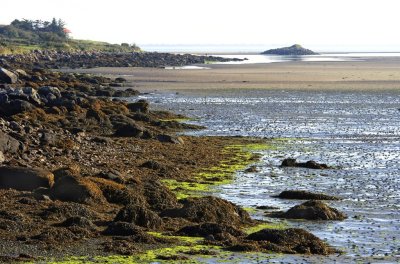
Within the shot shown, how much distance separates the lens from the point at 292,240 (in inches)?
726

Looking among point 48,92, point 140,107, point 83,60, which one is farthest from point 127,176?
point 83,60

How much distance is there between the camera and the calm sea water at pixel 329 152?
19.9 metres

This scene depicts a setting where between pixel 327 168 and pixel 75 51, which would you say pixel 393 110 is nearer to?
pixel 327 168

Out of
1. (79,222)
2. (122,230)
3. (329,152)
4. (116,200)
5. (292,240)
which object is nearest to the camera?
(292,240)

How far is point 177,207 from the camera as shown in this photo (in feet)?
72.2

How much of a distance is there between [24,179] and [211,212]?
557cm

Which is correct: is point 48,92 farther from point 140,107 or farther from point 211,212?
point 211,212

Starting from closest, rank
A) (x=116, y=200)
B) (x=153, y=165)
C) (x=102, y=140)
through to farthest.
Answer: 1. (x=116, y=200)
2. (x=153, y=165)
3. (x=102, y=140)

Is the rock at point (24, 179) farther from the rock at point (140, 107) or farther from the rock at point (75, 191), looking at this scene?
the rock at point (140, 107)

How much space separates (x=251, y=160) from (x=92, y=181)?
10759 mm

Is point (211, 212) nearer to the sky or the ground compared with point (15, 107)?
nearer to the ground

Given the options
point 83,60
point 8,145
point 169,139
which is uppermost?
point 8,145

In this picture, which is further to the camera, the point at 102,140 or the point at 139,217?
the point at 102,140

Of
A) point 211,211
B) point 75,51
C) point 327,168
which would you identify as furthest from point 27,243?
point 75,51
